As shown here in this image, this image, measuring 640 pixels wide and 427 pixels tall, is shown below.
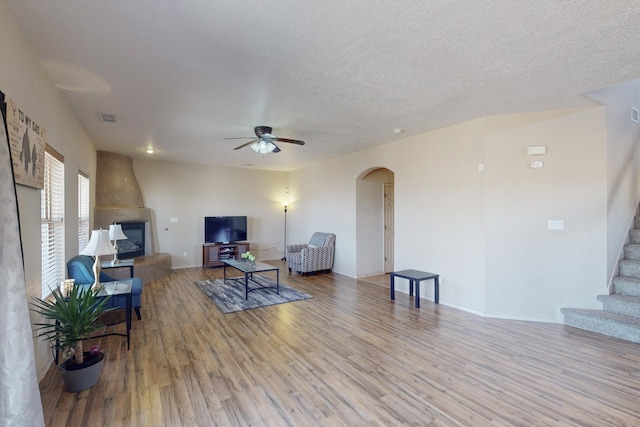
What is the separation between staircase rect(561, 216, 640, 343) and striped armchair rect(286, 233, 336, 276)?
4473 mm

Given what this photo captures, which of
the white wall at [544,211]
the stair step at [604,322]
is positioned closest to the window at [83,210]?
the white wall at [544,211]

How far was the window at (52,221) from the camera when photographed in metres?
3.00

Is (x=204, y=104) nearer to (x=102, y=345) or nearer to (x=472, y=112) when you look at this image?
(x=102, y=345)

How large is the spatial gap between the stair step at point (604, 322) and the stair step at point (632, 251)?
1.10 meters

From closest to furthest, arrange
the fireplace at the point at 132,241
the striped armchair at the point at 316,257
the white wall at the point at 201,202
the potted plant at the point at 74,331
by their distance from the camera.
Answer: the potted plant at the point at 74,331, the fireplace at the point at 132,241, the striped armchair at the point at 316,257, the white wall at the point at 201,202

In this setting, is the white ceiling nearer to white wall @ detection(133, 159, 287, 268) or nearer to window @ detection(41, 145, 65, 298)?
window @ detection(41, 145, 65, 298)

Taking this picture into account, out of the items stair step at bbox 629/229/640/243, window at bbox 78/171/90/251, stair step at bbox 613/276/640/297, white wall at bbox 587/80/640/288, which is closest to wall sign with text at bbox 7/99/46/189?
window at bbox 78/171/90/251

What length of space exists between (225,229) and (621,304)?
7862 millimetres

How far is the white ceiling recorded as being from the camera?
2.01 metres

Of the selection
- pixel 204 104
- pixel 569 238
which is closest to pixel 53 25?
pixel 204 104

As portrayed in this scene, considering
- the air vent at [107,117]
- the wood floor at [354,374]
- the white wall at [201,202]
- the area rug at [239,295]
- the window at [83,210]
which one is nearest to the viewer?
the wood floor at [354,374]

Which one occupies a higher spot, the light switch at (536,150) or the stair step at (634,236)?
the light switch at (536,150)

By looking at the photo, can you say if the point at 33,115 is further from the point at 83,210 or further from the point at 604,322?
the point at 604,322

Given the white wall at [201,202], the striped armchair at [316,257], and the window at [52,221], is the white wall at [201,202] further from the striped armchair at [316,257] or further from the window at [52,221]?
the window at [52,221]
